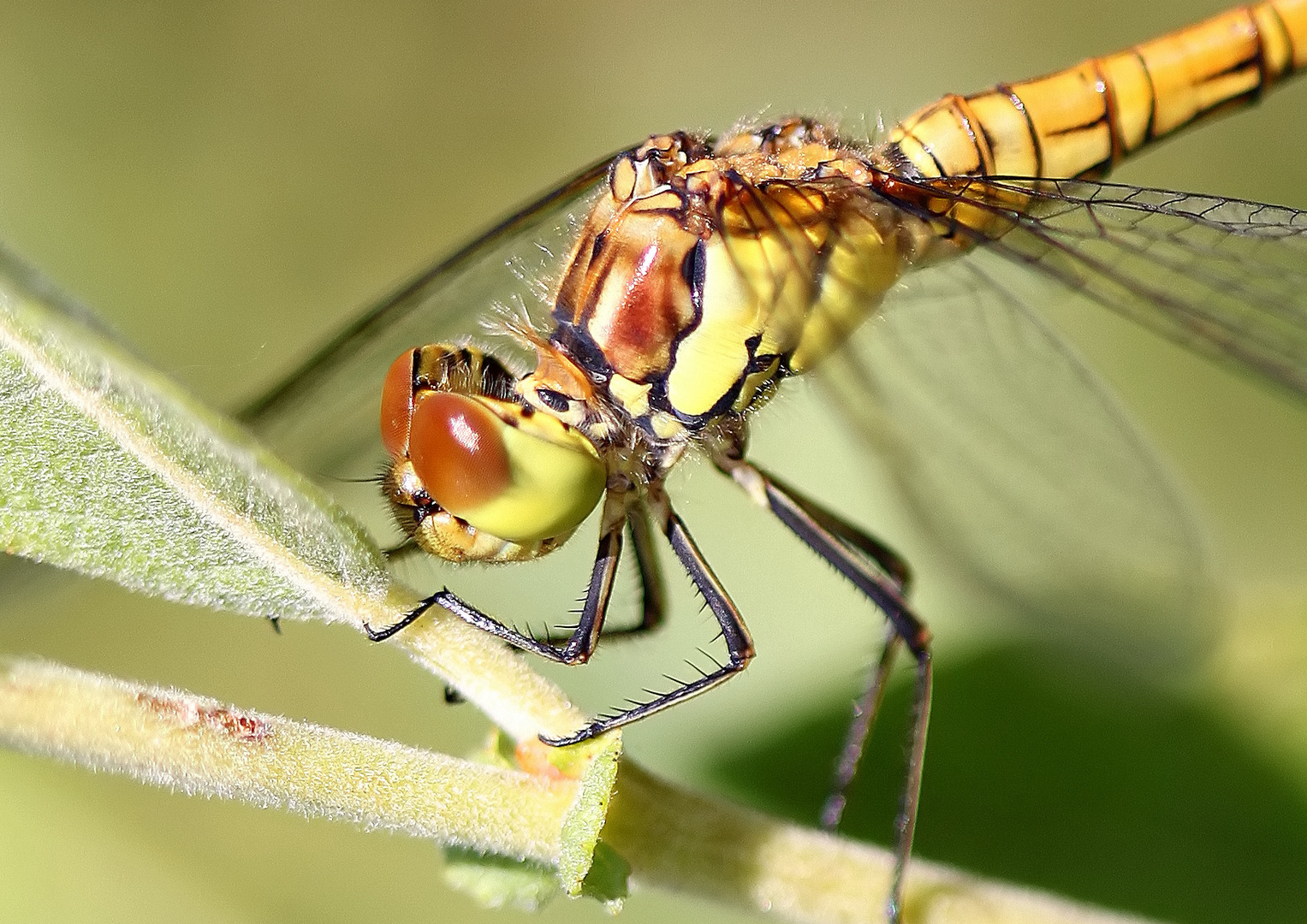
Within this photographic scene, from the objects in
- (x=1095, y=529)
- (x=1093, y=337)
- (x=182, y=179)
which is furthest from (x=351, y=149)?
(x=1095, y=529)

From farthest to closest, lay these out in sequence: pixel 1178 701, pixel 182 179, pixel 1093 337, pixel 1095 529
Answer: pixel 182 179 < pixel 1093 337 < pixel 1095 529 < pixel 1178 701

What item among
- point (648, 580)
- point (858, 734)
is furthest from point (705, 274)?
point (858, 734)

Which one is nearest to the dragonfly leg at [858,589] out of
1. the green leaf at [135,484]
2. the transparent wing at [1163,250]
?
the transparent wing at [1163,250]

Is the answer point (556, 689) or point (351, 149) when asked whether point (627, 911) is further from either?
point (351, 149)

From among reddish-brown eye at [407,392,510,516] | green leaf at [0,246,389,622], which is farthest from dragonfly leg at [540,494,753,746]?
green leaf at [0,246,389,622]

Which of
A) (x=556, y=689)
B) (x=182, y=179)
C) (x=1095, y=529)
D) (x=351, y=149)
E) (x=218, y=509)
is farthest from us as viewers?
(x=351, y=149)

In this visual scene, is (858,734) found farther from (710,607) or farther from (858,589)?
(710,607)

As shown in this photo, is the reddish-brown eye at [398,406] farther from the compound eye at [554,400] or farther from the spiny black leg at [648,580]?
the spiny black leg at [648,580]
